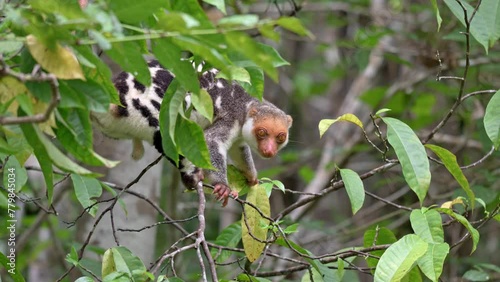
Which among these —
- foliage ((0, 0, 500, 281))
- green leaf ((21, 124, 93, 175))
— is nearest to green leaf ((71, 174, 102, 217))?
foliage ((0, 0, 500, 281))

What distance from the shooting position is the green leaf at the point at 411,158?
2.73 m

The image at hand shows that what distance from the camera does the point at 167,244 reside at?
19.5 ft

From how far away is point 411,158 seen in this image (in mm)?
2771

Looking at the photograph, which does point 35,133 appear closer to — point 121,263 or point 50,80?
point 50,80

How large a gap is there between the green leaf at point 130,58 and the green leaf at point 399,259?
41.0 inches

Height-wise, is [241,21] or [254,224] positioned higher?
[241,21]

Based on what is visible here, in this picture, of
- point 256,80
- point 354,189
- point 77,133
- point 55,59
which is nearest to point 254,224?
point 354,189

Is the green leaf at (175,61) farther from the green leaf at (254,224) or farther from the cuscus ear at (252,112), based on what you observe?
the cuscus ear at (252,112)

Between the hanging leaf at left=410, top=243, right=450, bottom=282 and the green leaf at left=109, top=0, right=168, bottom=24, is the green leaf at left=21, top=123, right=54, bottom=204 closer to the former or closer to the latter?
the green leaf at left=109, top=0, right=168, bottom=24

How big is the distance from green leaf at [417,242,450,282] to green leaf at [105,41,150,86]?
1.18 meters

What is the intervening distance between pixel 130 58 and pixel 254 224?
4.10 ft

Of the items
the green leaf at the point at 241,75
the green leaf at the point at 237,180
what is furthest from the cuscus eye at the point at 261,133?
the green leaf at the point at 241,75

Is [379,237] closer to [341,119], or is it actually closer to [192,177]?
[341,119]

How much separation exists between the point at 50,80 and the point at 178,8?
67cm
